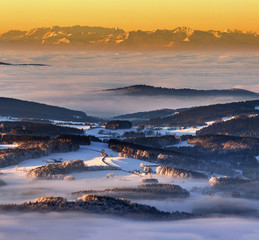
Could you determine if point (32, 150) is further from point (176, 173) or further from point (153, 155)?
point (176, 173)

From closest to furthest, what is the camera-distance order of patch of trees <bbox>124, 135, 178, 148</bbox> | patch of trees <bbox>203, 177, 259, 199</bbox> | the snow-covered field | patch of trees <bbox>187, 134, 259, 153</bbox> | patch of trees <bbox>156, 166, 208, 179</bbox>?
the snow-covered field, patch of trees <bbox>203, 177, 259, 199</bbox>, patch of trees <bbox>156, 166, 208, 179</bbox>, patch of trees <bbox>187, 134, 259, 153</bbox>, patch of trees <bbox>124, 135, 178, 148</bbox>

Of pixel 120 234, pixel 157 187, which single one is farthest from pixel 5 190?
pixel 120 234

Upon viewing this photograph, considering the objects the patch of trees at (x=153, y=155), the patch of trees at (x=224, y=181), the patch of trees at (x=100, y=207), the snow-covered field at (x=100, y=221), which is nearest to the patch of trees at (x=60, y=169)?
the snow-covered field at (x=100, y=221)

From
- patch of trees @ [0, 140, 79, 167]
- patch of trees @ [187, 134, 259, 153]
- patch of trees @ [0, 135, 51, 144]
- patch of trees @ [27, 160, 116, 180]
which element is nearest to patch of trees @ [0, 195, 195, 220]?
patch of trees @ [27, 160, 116, 180]

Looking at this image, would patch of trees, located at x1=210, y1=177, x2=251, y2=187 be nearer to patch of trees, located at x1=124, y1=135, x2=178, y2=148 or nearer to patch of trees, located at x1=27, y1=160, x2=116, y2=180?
patch of trees, located at x1=27, y1=160, x2=116, y2=180

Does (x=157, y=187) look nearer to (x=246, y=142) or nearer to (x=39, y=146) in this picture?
(x=39, y=146)

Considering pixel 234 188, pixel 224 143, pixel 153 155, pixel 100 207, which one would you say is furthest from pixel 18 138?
pixel 100 207

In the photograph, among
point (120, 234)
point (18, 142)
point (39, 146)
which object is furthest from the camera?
point (18, 142)

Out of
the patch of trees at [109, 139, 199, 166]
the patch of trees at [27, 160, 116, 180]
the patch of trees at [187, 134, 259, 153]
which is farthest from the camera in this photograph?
the patch of trees at [187, 134, 259, 153]
